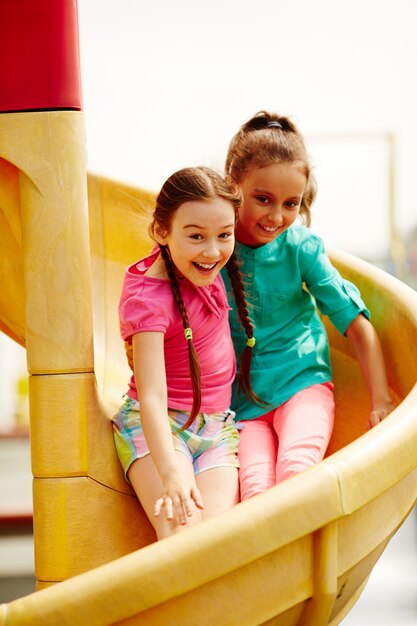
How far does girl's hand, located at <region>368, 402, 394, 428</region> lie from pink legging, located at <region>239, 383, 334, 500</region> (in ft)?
0.25

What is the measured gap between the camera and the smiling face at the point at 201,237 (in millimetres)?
1273

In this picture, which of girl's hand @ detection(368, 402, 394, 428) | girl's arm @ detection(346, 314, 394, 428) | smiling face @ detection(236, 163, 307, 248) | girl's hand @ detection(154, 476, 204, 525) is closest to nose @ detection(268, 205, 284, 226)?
smiling face @ detection(236, 163, 307, 248)

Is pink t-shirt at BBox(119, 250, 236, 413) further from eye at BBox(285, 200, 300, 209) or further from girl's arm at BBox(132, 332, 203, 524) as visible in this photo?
eye at BBox(285, 200, 300, 209)

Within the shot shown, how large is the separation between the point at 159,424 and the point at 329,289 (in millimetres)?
403

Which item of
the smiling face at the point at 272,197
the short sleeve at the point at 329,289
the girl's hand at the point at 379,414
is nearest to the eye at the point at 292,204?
the smiling face at the point at 272,197

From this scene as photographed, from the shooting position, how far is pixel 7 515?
14.4 ft

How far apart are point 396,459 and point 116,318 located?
77 cm

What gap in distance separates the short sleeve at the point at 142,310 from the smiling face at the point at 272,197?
0.21 metres

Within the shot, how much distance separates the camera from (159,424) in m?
1.23

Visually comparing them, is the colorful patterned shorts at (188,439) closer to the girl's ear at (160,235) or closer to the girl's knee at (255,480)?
the girl's knee at (255,480)

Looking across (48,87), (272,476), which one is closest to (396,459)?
(272,476)

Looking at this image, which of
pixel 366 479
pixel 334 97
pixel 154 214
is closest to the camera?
pixel 366 479

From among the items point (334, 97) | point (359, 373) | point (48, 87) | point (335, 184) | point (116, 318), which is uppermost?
point (334, 97)

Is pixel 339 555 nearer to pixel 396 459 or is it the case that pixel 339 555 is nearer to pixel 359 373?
pixel 396 459
